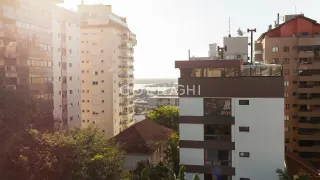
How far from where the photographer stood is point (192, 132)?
28.0 m

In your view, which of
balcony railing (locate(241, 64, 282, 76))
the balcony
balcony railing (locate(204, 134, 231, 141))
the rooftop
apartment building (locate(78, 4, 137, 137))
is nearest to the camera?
the rooftop

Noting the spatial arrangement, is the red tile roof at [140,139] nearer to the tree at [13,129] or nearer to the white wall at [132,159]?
the white wall at [132,159]

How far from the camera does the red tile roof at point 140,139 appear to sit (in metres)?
36.3

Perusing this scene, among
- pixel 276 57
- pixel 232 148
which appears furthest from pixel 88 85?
pixel 232 148

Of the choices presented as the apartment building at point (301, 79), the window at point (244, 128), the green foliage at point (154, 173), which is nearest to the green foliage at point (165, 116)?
the apartment building at point (301, 79)

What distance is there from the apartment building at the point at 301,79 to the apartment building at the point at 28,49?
3036 cm

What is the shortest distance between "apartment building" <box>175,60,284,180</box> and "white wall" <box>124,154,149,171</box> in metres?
8.48

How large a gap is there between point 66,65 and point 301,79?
110ft

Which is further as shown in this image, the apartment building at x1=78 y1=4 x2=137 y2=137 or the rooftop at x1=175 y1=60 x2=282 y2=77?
the apartment building at x1=78 y1=4 x2=137 y2=137

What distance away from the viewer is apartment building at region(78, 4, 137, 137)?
63156mm

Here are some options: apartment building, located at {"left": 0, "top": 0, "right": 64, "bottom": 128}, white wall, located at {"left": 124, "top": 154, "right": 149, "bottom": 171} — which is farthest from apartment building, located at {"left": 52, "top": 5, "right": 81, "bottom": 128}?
white wall, located at {"left": 124, "top": 154, "right": 149, "bottom": 171}

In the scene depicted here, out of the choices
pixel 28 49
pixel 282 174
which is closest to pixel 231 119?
pixel 282 174

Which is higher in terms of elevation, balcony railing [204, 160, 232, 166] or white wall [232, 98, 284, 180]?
white wall [232, 98, 284, 180]

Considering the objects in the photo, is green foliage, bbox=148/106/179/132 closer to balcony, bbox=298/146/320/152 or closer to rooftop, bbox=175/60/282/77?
balcony, bbox=298/146/320/152
